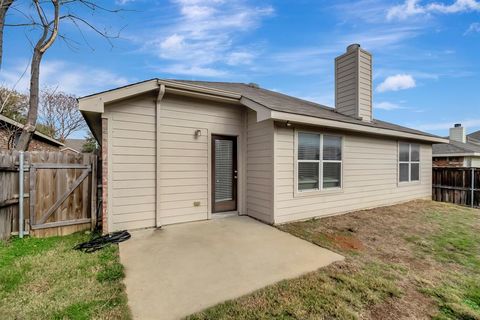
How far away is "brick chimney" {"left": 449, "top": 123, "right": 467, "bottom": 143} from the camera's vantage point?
16.2m

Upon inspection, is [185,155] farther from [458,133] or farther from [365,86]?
[458,133]

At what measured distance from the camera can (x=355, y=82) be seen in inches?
296

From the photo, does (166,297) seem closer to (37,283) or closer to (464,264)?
(37,283)

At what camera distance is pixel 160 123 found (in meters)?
5.02

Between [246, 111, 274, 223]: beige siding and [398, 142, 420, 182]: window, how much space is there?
5.77m

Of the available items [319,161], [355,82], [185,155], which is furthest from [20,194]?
[355,82]

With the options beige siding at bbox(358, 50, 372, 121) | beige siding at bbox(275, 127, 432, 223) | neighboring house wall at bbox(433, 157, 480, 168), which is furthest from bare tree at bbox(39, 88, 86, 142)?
neighboring house wall at bbox(433, 157, 480, 168)

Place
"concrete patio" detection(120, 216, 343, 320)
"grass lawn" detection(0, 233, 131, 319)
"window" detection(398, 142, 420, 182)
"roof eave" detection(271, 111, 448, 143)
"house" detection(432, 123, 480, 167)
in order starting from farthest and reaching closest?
"house" detection(432, 123, 480, 167) → "window" detection(398, 142, 420, 182) → "roof eave" detection(271, 111, 448, 143) → "concrete patio" detection(120, 216, 343, 320) → "grass lawn" detection(0, 233, 131, 319)

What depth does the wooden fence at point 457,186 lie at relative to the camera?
8.73 meters

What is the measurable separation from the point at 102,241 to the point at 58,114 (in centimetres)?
2131

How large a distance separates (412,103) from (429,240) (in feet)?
44.5

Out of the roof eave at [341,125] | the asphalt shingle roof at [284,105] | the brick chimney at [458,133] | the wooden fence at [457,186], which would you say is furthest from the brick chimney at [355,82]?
the brick chimney at [458,133]

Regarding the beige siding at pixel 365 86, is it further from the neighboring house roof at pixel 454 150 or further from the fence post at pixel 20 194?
the neighboring house roof at pixel 454 150

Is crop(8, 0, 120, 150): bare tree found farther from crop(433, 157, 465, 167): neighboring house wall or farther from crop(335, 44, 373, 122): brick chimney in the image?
crop(433, 157, 465, 167): neighboring house wall
